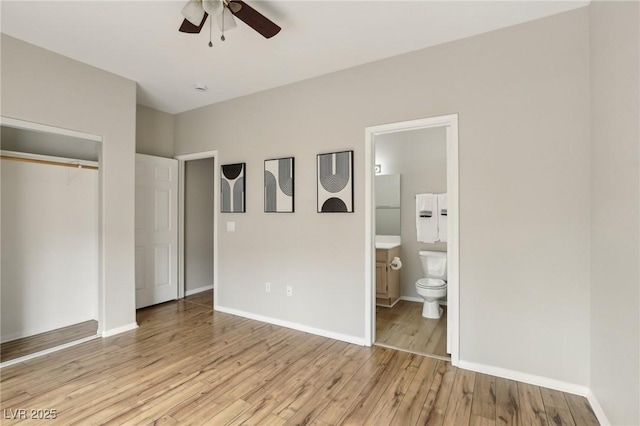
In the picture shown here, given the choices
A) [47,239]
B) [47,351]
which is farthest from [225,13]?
[47,351]

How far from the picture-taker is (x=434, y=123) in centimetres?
268

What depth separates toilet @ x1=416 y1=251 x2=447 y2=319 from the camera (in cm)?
363

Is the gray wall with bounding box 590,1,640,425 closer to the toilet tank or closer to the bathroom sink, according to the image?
the toilet tank

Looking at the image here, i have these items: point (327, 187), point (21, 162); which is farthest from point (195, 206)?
point (327, 187)

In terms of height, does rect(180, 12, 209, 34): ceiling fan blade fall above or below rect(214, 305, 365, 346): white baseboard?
above

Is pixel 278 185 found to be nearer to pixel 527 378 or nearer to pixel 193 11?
pixel 193 11

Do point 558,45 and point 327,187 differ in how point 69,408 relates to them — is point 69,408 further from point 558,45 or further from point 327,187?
point 558,45

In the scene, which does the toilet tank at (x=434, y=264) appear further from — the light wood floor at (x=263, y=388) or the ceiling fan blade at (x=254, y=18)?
the ceiling fan blade at (x=254, y=18)

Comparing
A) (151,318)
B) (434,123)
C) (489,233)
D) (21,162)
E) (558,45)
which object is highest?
(558,45)

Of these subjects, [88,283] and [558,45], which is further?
[88,283]

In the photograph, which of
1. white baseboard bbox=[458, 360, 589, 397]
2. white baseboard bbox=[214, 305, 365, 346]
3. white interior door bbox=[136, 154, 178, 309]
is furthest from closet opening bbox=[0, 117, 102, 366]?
white baseboard bbox=[458, 360, 589, 397]

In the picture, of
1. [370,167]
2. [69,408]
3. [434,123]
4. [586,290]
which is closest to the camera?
[69,408]

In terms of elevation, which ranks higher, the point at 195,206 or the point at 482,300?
the point at 195,206

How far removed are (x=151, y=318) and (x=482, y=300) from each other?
355cm
